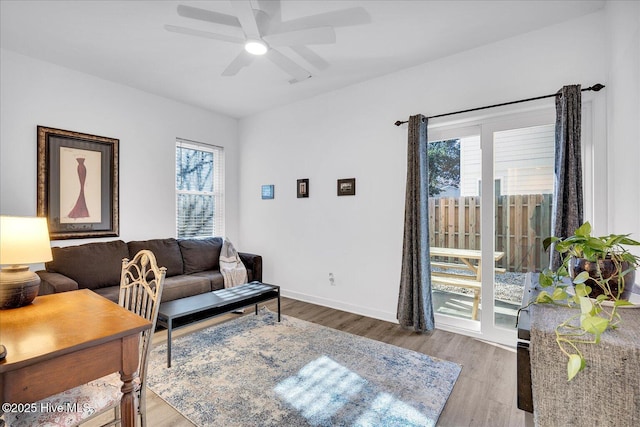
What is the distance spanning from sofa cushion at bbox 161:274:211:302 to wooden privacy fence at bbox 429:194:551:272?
2.64 m

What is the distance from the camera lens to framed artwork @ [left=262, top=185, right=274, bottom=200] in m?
4.63

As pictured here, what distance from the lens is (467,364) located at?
250 centimetres

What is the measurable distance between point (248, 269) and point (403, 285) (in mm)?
2085

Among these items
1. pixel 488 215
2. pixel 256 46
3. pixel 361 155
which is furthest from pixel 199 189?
pixel 488 215

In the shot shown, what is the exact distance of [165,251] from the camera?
12.5 feet

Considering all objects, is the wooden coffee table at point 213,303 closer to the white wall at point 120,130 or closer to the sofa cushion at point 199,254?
the sofa cushion at point 199,254

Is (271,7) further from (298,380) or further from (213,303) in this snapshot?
(298,380)

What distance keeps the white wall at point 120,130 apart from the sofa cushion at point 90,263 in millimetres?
278

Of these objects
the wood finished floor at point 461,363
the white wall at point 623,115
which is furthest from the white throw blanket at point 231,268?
the white wall at point 623,115

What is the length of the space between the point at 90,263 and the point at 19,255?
5.95 ft

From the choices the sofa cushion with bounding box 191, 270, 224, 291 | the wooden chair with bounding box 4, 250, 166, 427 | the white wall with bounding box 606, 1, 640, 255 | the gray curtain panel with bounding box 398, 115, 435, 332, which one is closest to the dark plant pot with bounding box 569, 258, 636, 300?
the white wall with bounding box 606, 1, 640, 255

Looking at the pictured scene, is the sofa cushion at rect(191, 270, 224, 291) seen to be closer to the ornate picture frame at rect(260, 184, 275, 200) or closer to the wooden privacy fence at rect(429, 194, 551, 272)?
the ornate picture frame at rect(260, 184, 275, 200)

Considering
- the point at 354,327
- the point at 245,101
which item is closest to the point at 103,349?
the point at 354,327

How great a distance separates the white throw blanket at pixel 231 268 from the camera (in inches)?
152
